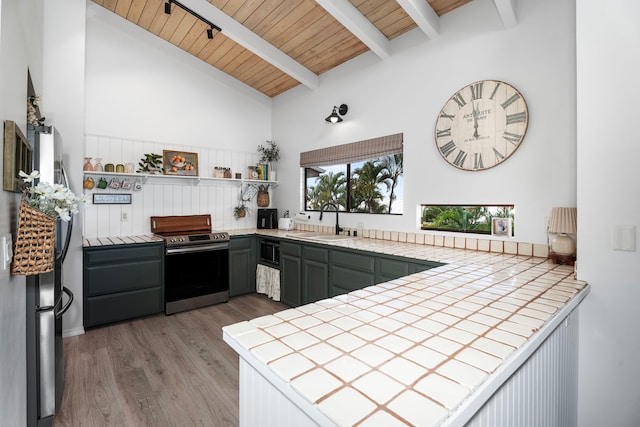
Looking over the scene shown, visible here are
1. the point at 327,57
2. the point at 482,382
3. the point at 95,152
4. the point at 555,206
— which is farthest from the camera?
the point at 327,57

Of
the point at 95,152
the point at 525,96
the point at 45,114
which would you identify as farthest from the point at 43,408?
the point at 525,96

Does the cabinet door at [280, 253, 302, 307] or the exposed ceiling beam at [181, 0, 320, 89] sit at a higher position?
the exposed ceiling beam at [181, 0, 320, 89]

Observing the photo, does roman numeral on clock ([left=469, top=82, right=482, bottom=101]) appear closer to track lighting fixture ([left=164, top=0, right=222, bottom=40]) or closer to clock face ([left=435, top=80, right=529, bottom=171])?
clock face ([left=435, top=80, right=529, bottom=171])

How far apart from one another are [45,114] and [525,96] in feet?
13.4

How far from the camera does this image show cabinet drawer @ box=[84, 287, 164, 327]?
297 cm

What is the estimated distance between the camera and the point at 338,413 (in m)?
0.57

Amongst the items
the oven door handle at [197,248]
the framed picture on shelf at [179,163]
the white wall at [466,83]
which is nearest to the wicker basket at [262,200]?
the framed picture on shelf at [179,163]

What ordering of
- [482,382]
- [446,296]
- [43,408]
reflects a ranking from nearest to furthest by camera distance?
1. [482,382]
2. [446,296]
3. [43,408]

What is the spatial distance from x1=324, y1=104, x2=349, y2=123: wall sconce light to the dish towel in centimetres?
194

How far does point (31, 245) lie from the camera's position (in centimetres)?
123

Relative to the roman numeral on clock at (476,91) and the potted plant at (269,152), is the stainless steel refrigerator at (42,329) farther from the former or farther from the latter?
the potted plant at (269,152)

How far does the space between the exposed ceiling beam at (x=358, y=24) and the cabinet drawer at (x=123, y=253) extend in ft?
9.56

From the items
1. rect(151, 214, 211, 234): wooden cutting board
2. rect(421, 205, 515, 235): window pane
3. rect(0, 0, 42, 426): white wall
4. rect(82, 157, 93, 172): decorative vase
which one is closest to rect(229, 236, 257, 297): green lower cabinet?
rect(151, 214, 211, 234): wooden cutting board

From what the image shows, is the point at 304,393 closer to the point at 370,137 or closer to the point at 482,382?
the point at 482,382
